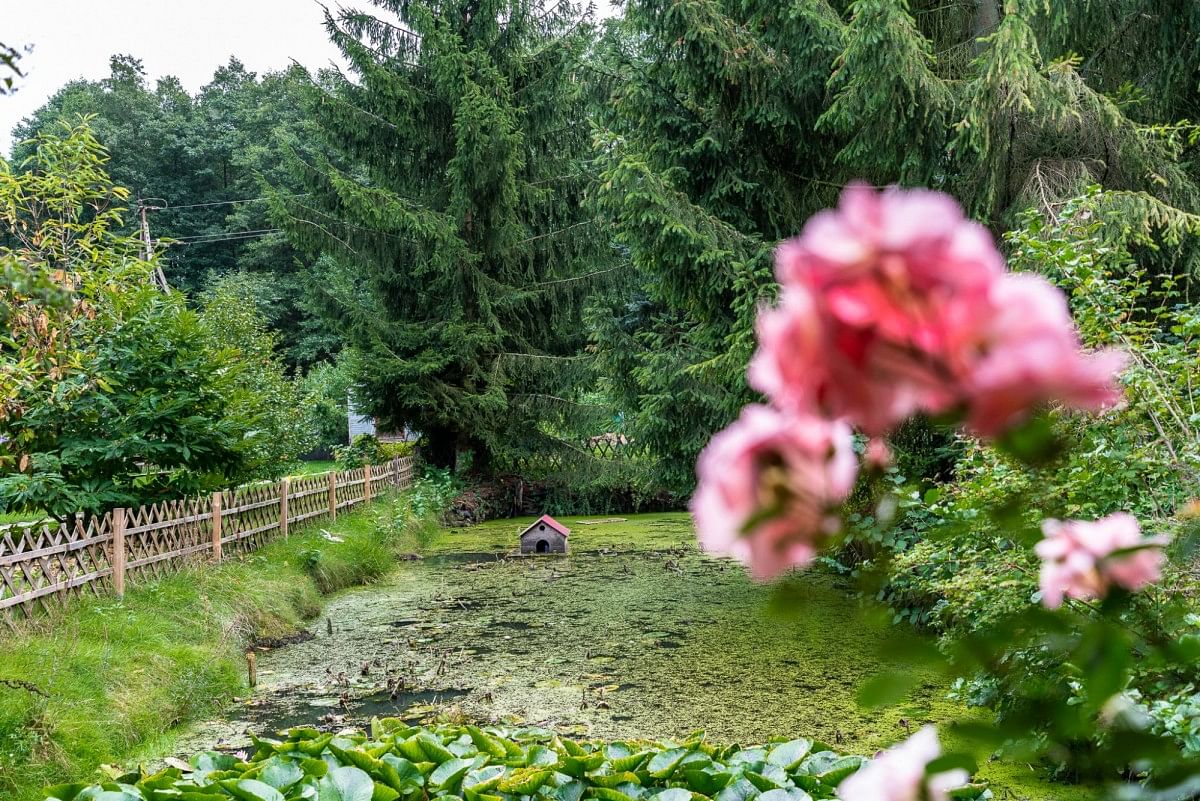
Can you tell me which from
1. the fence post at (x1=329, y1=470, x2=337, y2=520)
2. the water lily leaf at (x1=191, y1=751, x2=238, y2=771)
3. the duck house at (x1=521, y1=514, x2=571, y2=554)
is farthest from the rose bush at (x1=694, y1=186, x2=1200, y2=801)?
the fence post at (x1=329, y1=470, x2=337, y2=520)

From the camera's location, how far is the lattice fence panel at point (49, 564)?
4598 millimetres

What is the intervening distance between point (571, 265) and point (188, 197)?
2003 centimetres

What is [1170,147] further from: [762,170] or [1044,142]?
[762,170]

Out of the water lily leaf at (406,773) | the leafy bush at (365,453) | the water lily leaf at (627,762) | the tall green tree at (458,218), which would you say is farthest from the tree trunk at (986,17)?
the leafy bush at (365,453)

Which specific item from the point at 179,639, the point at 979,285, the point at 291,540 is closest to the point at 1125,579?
the point at 979,285

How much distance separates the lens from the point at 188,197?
29953 millimetres

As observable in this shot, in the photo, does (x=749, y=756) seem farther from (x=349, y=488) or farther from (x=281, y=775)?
(x=349, y=488)

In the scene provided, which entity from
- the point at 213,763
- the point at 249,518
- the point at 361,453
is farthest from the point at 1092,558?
the point at 361,453

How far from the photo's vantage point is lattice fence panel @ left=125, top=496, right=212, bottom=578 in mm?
5805

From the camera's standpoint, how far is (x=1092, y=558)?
54cm

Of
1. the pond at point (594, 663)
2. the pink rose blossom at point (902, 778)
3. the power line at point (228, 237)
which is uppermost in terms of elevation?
the power line at point (228, 237)

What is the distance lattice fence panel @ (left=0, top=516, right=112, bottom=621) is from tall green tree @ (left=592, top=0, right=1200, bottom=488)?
373 cm

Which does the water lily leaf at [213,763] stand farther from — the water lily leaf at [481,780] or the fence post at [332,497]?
the fence post at [332,497]

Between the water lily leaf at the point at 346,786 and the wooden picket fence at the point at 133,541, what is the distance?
294 cm
